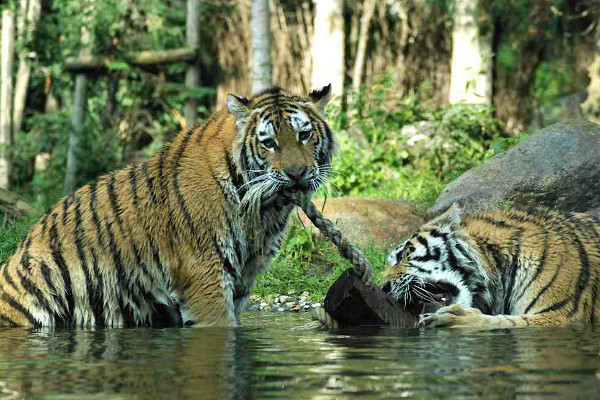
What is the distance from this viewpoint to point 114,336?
5.48 m

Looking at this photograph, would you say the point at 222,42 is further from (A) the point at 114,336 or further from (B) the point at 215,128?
(A) the point at 114,336

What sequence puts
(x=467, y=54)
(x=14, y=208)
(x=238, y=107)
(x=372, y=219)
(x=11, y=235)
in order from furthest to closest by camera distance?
1. (x=467, y=54)
2. (x=14, y=208)
3. (x=372, y=219)
4. (x=11, y=235)
5. (x=238, y=107)

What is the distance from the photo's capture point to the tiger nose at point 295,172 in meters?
5.68

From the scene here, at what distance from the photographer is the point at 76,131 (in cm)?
1404

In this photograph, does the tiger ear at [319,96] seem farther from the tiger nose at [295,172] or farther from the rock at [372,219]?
the rock at [372,219]

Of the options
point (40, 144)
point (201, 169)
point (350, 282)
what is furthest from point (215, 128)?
point (40, 144)

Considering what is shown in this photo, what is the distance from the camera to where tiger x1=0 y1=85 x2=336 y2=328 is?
19.3 feet

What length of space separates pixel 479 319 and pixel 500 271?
0.50 meters

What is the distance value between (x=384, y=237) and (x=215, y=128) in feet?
11.7

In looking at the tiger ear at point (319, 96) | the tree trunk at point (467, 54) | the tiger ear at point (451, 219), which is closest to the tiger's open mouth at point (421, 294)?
the tiger ear at point (451, 219)

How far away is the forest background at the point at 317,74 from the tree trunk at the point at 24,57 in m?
0.03

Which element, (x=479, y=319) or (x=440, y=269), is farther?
(x=440, y=269)

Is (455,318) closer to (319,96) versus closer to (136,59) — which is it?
(319,96)

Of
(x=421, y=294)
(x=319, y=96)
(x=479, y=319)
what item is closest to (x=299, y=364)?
(x=479, y=319)
